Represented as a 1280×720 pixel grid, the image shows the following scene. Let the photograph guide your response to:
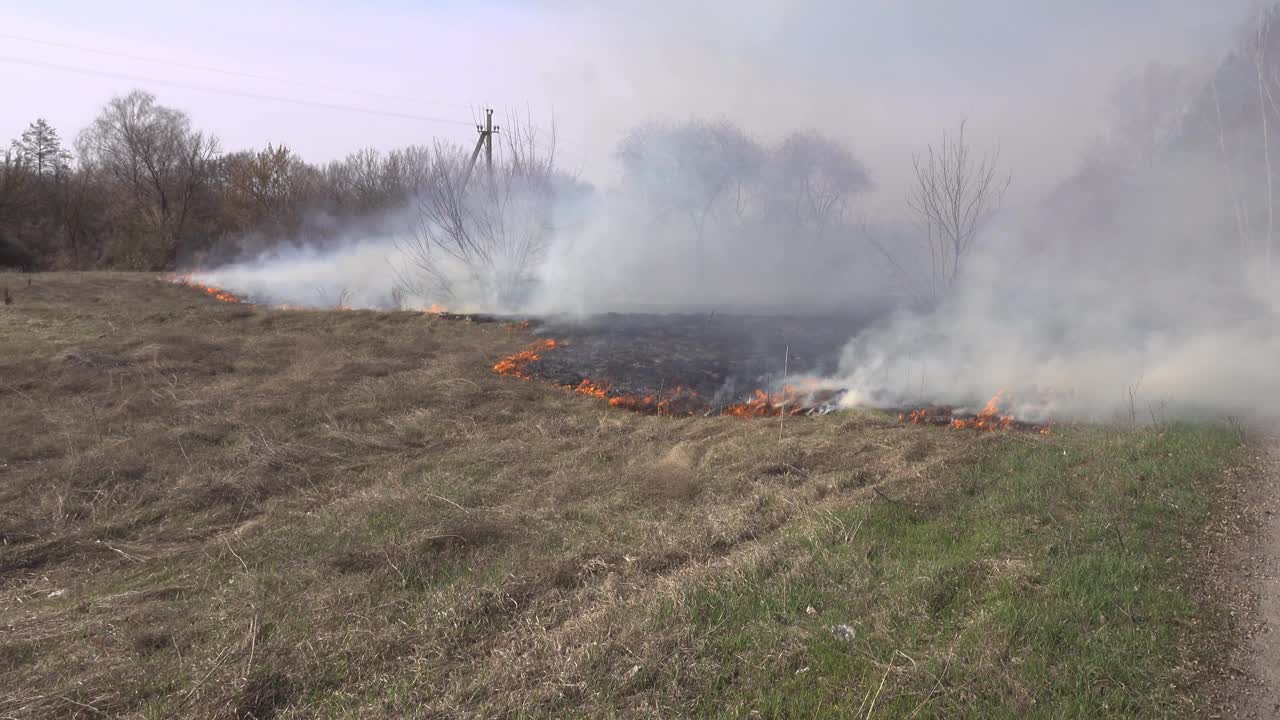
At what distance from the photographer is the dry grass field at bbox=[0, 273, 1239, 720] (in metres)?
3.96

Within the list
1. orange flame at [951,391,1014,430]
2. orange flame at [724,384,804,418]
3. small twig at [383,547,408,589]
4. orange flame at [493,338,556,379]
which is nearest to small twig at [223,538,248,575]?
small twig at [383,547,408,589]

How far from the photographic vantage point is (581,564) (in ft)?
18.5

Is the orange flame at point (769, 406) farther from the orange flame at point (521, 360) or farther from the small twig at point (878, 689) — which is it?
the small twig at point (878, 689)

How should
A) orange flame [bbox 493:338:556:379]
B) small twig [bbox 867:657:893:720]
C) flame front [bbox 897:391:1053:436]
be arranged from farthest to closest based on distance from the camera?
orange flame [bbox 493:338:556:379]
flame front [bbox 897:391:1053:436]
small twig [bbox 867:657:893:720]

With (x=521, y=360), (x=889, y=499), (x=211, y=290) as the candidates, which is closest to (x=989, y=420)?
(x=889, y=499)

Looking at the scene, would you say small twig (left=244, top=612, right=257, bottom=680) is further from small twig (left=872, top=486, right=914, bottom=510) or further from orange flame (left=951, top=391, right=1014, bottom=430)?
Result: orange flame (left=951, top=391, right=1014, bottom=430)

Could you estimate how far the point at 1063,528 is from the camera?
561 centimetres

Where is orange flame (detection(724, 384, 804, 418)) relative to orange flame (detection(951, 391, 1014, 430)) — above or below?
below

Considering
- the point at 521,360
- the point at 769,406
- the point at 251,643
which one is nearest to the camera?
the point at 251,643

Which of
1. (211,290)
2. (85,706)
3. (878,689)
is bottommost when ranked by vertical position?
(85,706)

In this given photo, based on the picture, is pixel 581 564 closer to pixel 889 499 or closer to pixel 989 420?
pixel 889 499

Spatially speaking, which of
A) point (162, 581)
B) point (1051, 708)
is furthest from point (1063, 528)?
point (162, 581)

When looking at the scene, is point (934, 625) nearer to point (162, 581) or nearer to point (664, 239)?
point (162, 581)

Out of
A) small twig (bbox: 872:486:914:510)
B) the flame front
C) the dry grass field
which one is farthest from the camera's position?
the flame front
